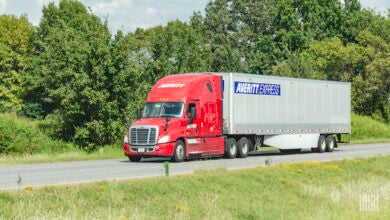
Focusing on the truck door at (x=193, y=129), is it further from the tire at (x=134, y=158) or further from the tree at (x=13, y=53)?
the tree at (x=13, y=53)

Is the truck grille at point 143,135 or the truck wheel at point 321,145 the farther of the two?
the truck wheel at point 321,145

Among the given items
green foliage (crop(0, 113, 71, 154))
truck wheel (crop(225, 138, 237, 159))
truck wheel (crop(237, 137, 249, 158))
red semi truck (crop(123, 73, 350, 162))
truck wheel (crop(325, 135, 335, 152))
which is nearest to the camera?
red semi truck (crop(123, 73, 350, 162))

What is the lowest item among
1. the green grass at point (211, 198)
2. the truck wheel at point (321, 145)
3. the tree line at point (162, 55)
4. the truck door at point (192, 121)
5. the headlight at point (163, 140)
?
the green grass at point (211, 198)

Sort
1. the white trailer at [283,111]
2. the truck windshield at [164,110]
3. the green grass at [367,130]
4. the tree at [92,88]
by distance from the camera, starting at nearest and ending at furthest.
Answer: the truck windshield at [164,110] < the white trailer at [283,111] < the tree at [92,88] < the green grass at [367,130]

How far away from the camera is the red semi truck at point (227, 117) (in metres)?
27.5

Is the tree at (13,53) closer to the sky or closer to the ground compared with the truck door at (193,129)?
closer to the sky

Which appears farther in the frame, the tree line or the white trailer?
the tree line

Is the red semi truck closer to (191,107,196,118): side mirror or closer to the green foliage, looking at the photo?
(191,107,196,118): side mirror

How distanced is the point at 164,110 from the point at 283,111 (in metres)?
7.54

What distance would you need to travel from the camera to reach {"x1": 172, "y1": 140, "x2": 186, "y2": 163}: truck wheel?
27.3 meters

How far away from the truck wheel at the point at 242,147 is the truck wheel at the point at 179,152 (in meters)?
3.89

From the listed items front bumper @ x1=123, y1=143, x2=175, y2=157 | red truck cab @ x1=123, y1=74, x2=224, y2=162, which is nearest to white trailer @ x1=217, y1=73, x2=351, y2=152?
red truck cab @ x1=123, y1=74, x2=224, y2=162

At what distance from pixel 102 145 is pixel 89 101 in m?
2.62

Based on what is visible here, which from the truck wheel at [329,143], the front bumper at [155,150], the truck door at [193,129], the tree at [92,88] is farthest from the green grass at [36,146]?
the truck door at [193,129]
